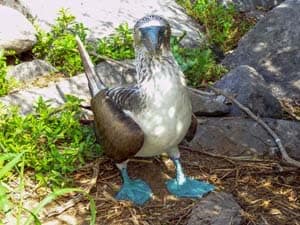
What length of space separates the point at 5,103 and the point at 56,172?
1.36m

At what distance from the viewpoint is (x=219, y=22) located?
314 inches

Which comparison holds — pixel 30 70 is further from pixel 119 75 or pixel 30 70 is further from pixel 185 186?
pixel 185 186

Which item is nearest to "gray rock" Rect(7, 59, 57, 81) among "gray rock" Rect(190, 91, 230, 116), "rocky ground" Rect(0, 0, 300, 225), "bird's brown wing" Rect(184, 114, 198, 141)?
"rocky ground" Rect(0, 0, 300, 225)

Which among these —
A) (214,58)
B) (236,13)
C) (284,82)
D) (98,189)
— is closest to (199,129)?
(98,189)

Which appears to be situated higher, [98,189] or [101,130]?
[101,130]

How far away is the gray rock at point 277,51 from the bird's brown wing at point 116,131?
2490 mm

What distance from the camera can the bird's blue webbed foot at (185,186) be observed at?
4.55 m

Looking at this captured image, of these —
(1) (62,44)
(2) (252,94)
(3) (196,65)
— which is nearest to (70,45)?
(1) (62,44)

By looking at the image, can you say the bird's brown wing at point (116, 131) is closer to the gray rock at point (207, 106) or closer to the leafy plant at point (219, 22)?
the gray rock at point (207, 106)

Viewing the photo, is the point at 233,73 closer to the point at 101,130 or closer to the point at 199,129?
the point at 199,129

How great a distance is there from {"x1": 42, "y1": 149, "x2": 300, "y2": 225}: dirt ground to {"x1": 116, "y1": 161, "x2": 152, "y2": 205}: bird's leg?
5 cm

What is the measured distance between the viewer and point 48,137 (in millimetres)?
5082

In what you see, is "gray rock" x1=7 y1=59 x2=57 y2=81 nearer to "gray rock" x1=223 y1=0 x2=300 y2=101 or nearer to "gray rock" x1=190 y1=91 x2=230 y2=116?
"gray rock" x1=190 y1=91 x2=230 y2=116

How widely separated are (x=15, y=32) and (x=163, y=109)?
290 centimetres
